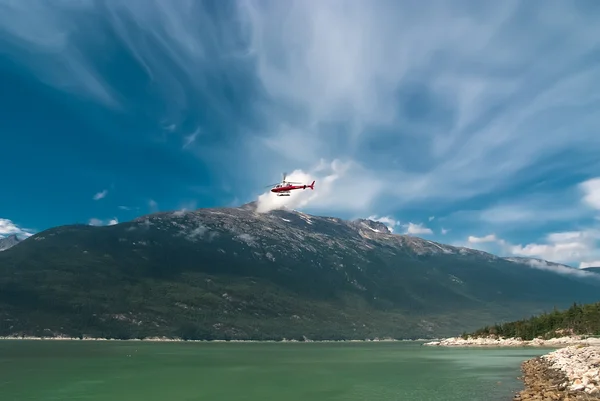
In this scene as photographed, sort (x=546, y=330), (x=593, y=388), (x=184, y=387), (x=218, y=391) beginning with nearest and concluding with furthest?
(x=593, y=388) < (x=218, y=391) < (x=184, y=387) < (x=546, y=330)

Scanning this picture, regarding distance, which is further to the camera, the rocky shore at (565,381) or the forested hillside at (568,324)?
the forested hillside at (568,324)

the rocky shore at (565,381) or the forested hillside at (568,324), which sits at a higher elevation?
the forested hillside at (568,324)

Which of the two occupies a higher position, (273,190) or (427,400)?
(273,190)

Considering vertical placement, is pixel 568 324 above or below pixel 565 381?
above

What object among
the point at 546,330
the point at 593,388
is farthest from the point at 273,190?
the point at 546,330

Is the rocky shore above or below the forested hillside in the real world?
below

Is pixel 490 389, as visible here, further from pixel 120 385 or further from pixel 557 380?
pixel 120 385

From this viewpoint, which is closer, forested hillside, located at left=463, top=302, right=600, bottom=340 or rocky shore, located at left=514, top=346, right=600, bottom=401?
rocky shore, located at left=514, top=346, right=600, bottom=401

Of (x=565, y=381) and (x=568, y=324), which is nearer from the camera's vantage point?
(x=565, y=381)
